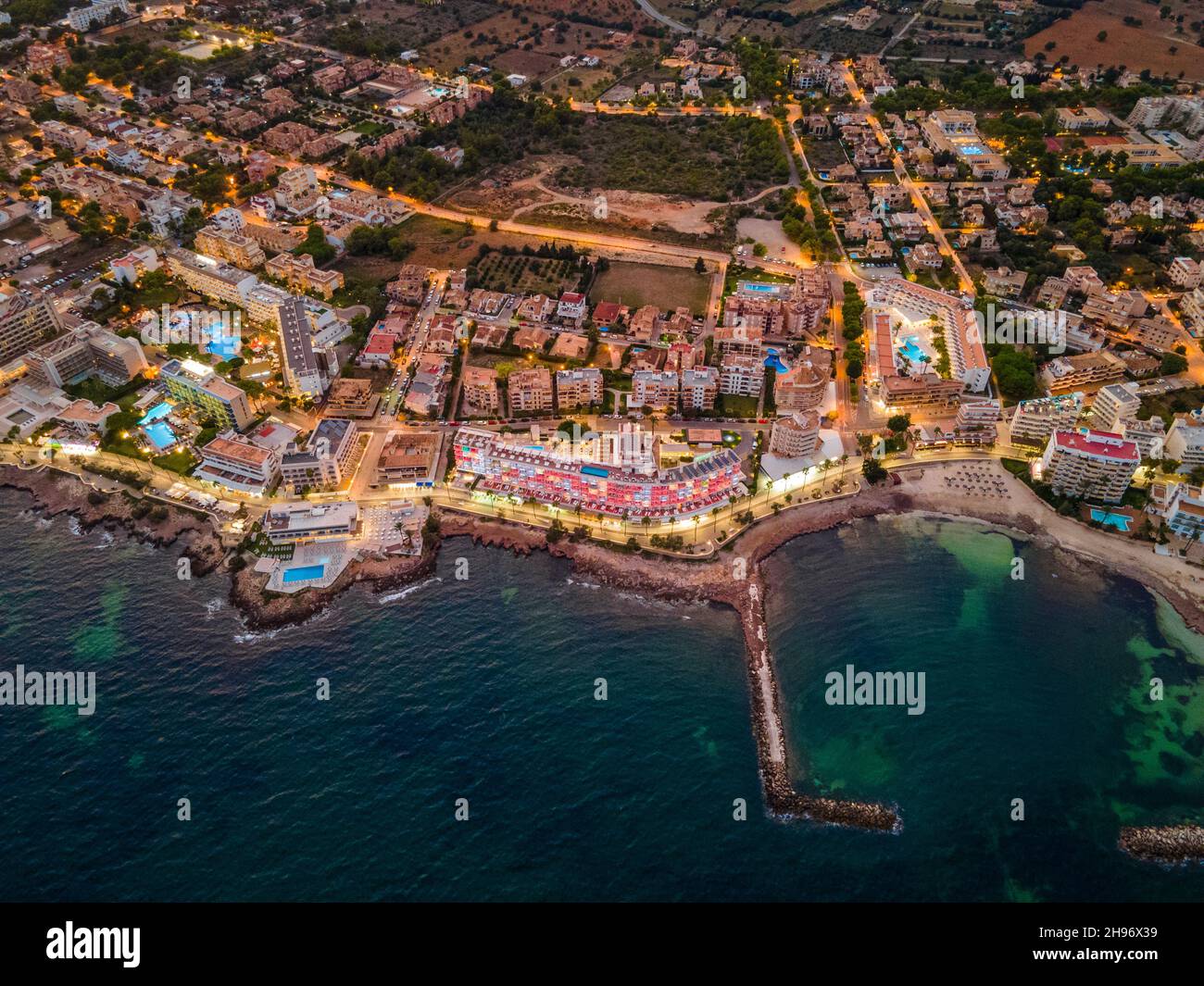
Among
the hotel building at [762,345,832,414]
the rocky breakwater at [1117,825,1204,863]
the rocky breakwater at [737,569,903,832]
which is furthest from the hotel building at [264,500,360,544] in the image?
the rocky breakwater at [1117,825,1204,863]

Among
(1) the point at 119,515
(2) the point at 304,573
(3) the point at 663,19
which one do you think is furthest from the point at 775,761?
(3) the point at 663,19

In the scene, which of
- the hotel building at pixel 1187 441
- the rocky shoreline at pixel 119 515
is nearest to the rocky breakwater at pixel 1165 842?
the hotel building at pixel 1187 441

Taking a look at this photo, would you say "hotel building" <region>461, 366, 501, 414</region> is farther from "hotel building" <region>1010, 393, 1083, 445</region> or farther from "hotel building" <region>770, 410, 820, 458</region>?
"hotel building" <region>1010, 393, 1083, 445</region>

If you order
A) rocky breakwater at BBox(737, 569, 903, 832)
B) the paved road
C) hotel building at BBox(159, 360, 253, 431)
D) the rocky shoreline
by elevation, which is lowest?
rocky breakwater at BBox(737, 569, 903, 832)

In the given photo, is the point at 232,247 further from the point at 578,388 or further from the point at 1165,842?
the point at 1165,842

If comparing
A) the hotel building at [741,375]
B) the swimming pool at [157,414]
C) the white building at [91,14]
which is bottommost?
the swimming pool at [157,414]

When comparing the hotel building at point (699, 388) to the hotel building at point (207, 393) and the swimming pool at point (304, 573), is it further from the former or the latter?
the hotel building at point (207, 393)
